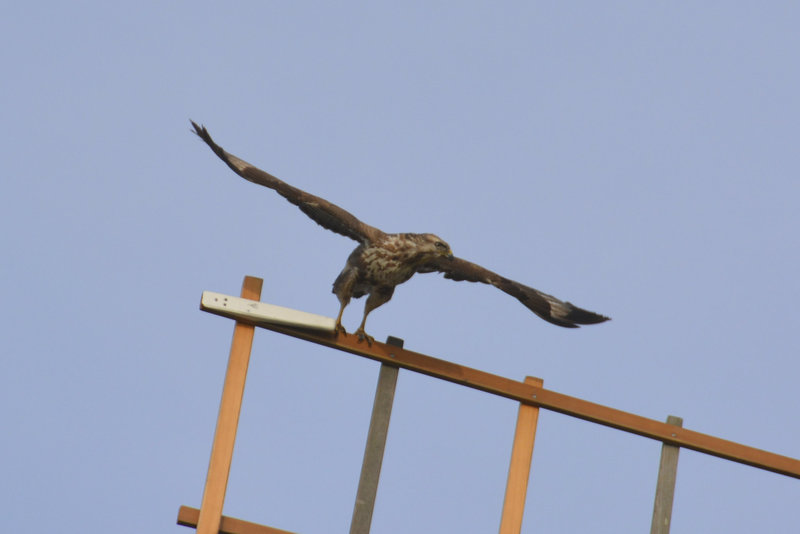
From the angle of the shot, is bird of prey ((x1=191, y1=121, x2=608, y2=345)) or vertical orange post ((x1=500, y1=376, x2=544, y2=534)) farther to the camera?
bird of prey ((x1=191, y1=121, x2=608, y2=345))

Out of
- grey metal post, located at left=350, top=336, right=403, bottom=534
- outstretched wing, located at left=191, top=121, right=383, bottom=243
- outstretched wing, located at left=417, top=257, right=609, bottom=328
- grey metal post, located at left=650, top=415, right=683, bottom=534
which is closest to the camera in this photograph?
grey metal post, located at left=350, top=336, right=403, bottom=534

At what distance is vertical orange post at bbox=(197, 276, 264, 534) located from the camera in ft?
17.2

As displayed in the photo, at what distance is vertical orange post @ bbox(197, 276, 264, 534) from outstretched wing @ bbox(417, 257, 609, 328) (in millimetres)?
2871

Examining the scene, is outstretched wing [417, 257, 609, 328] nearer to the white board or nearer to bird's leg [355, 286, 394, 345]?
bird's leg [355, 286, 394, 345]

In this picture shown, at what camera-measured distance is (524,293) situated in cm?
855

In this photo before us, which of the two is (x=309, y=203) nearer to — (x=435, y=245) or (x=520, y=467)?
(x=435, y=245)

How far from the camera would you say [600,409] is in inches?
236

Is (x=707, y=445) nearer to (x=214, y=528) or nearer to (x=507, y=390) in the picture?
(x=507, y=390)

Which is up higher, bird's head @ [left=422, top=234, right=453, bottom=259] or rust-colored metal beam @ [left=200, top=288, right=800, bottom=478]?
bird's head @ [left=422, top=234, right=453, bottom=259]

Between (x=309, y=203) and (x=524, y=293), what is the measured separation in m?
1.79

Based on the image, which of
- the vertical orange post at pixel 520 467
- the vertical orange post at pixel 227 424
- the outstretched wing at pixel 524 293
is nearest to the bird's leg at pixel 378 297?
the outstretched wing at pixel 524 293

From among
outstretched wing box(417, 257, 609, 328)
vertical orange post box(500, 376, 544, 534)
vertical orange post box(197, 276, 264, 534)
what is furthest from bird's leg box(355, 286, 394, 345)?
vertical orange post box(197, 276, 264, 534)

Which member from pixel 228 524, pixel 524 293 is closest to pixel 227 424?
pixel 228 524

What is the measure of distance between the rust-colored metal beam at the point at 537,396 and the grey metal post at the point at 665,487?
0.17 feet
